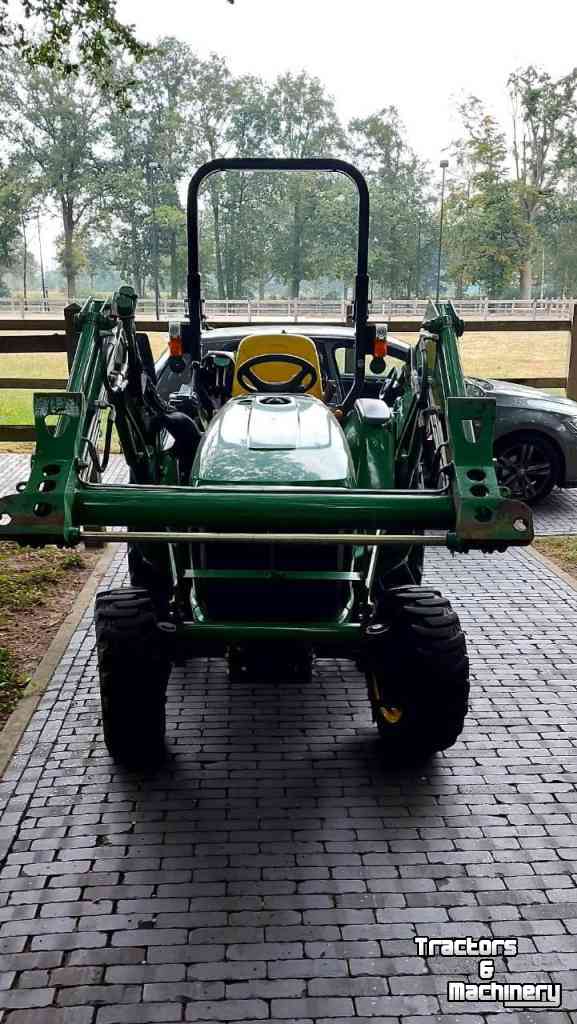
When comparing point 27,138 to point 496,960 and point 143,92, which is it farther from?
point 496,960

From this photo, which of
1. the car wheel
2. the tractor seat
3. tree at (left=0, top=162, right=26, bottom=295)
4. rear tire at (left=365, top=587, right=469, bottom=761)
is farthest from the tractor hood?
tree at (left=0, top=162, right=26, bottom=295)

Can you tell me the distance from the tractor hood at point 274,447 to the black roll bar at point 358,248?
1.33 m

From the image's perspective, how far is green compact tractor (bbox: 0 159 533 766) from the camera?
3.65 meters

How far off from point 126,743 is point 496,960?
1.83 meters

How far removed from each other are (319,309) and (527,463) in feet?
101

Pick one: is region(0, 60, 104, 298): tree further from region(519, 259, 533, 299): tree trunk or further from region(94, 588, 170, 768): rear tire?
region(94, 588, 170, 768): rear tire

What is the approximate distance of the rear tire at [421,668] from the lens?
401cm

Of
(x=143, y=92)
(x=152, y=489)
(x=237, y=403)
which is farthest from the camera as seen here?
(x=143, y=92)

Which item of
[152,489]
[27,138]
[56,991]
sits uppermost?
[27,138]

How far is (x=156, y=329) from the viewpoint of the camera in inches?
470

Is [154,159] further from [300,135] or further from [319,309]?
[319,309]

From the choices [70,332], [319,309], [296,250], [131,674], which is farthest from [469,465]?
[296,250]

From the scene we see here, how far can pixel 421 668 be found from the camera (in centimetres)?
400

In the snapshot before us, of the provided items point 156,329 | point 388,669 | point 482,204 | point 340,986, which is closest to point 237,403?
point 388,669
